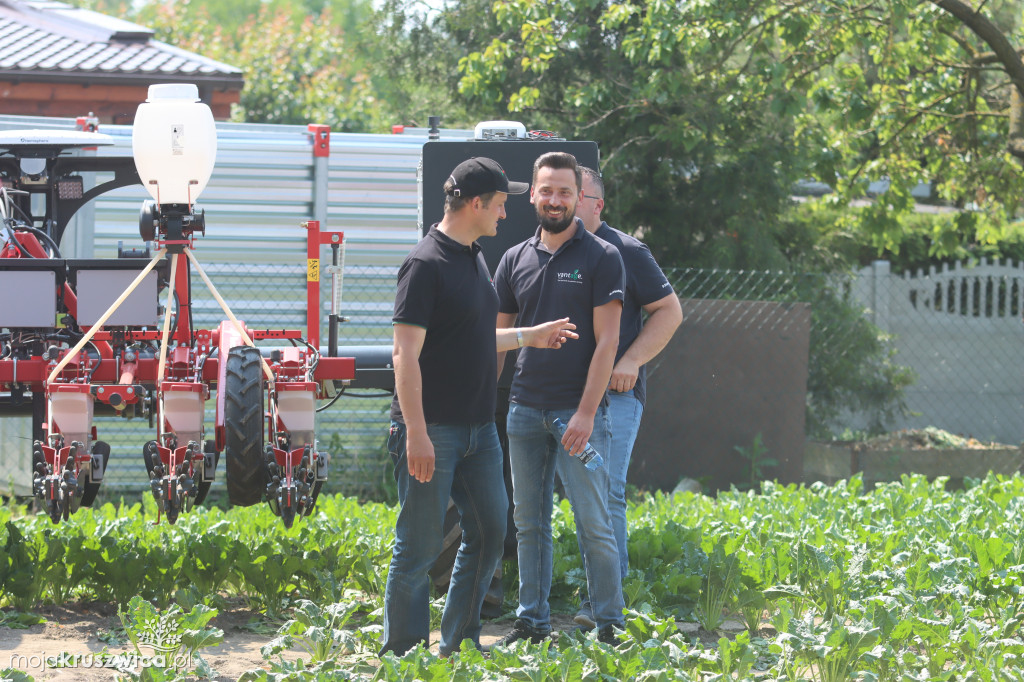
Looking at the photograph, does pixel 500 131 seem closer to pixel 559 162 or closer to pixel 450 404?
pixel 559 162

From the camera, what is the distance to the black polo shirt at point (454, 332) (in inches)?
165

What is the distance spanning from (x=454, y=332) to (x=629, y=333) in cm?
111

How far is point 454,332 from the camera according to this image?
4266 millimetres

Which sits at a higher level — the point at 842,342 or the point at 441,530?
the point at 842,342

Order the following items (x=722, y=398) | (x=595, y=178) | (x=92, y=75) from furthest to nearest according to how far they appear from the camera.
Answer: (x=92, y=75) < (x=722, y=398) < (x=595, y=178)

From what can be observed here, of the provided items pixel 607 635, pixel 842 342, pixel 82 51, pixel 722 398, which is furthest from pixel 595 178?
pixel 82 51

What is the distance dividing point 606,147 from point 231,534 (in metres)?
5.41

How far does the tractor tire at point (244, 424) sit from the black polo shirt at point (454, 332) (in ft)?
1.64

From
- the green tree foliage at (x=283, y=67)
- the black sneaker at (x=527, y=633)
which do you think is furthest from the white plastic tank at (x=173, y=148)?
the green tree foliage at (x=283, y=67)

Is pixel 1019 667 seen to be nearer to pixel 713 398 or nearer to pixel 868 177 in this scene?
pixel 713 398

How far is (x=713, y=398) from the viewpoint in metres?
8.92

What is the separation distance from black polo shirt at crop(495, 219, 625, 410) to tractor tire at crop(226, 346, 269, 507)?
1.14 m

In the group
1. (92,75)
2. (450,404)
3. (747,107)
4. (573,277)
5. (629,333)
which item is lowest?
(450,404)

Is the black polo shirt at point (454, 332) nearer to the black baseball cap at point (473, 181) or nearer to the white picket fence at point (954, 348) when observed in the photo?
the black baseball cap at point (473, 181)
